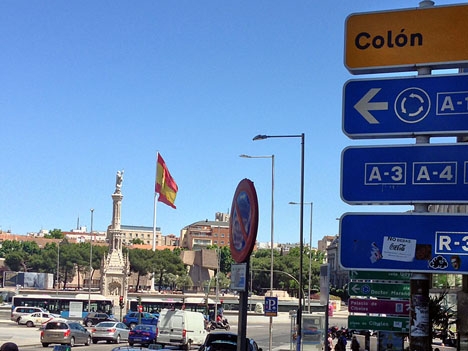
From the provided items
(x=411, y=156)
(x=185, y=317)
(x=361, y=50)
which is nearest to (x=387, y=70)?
(x=361, y=50)

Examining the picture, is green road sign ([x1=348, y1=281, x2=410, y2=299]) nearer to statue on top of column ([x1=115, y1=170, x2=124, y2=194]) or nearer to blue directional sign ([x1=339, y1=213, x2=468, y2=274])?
blue directional sign ([x1=339, y1=213, x2=468, y2=274])

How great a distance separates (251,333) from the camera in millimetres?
61656

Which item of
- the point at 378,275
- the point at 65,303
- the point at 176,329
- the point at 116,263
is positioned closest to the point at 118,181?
the point at 116,263

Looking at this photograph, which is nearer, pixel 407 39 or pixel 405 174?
pixel 405 174

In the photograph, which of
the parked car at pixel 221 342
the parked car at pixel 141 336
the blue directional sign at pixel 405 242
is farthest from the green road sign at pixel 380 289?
the parked car at pixel 141 336

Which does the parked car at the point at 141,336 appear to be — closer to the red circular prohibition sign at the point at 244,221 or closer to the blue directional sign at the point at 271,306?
the blue directional sign at the point at 271,306

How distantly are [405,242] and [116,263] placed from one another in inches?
4146

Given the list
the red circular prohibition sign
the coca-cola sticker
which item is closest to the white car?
the red circular prohibition sign

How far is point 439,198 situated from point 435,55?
161 cm

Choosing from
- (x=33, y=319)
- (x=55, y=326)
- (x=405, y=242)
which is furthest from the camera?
(x=33, y=319)

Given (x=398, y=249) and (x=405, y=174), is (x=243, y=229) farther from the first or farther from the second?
(x=405, y=174)

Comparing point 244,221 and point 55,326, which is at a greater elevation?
point 244,221

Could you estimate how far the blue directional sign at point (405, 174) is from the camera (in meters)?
7.58

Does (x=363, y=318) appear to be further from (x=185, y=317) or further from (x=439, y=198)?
(x=185, y=317)
